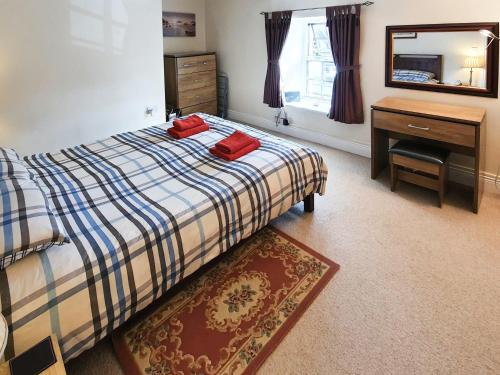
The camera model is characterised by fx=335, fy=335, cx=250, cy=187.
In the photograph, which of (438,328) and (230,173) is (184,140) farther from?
(438,328)

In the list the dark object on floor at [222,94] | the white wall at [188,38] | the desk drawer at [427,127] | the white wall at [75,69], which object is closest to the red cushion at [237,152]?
the desk drawer at [427,127]

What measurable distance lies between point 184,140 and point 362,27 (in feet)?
7.48

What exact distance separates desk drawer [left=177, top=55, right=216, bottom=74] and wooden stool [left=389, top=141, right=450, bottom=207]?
3144 mm

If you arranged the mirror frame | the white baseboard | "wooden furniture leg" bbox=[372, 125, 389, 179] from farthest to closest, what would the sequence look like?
1. the white baseboard
2. "wooden furniture leg" bbox=[372, 125, 389, 179]
3. the mirror frame

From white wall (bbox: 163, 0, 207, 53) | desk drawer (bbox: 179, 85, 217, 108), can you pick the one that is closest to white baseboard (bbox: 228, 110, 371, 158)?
desk drawer (bbox: 179, 85, 217, 108)

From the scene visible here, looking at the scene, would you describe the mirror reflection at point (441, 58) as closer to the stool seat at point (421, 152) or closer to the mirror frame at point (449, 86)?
the mirror frame at point (449, 86)

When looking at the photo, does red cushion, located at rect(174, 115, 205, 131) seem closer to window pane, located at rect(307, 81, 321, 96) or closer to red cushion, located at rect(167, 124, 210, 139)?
red cushion, located at rect(167, 124, 210, 139)

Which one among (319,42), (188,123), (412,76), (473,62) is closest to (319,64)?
(319,42)

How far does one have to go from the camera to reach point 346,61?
12.0 ft

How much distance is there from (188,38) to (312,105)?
232 cm

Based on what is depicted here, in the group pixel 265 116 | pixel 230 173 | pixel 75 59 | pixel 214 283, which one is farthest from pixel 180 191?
pixel 265 116

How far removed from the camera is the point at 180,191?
195 cm

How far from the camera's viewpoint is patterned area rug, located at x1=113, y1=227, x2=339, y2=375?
1.55m

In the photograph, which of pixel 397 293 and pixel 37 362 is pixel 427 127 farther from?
pixel 37 362
